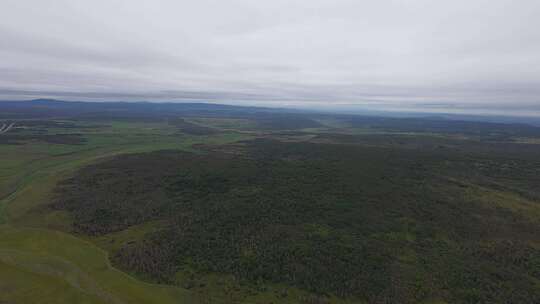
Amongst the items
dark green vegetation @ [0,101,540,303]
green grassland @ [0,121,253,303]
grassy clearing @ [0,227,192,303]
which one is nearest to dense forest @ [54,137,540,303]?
dark green vegetation @ [0,101,540,303]

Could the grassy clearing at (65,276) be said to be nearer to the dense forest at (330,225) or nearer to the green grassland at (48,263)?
the green grassland at (48,263)

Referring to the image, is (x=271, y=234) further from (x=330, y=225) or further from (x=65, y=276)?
(x=65, y=276)

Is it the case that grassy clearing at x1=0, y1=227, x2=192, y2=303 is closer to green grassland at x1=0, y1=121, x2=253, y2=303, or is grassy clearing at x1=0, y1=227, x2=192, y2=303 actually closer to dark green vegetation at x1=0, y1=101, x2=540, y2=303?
green grassland at x1=0, y1=121, x2=253, y2=303

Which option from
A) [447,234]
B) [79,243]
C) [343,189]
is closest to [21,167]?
[79,243]

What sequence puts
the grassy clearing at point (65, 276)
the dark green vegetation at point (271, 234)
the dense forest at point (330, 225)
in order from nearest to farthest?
the grassy clearing at point (65, 276)
the dark green vegetation at point (271, 234)
the dense forest at point (330, 225)

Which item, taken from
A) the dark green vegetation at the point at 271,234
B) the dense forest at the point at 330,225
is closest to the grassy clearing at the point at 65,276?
the dark green vegetation at the point at 271,234

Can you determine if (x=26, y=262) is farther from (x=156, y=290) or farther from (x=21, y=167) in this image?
(x=21, y=167)

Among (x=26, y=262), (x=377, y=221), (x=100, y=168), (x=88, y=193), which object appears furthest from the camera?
(x=100, y=168)

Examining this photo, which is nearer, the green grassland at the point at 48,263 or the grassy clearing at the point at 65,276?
the grassy clearing at the point at 65,276

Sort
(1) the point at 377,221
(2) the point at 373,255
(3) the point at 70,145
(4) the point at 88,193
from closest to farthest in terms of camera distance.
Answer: (2) the point at 373,255 < (1) the point at 377,221 < (4) the point at 88,193 < (3) the point at 70,145

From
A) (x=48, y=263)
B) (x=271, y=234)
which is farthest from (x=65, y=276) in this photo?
(x=271, y=234)

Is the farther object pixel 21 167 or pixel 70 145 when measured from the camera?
pixel 70 145
